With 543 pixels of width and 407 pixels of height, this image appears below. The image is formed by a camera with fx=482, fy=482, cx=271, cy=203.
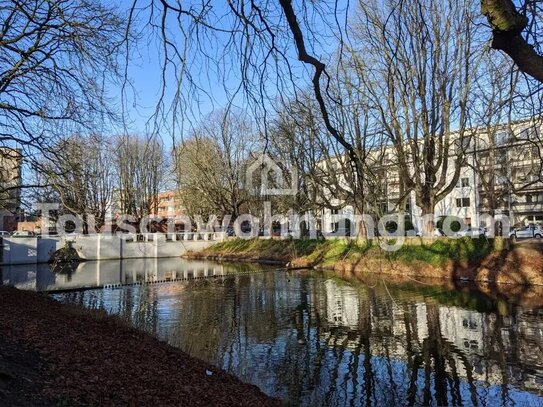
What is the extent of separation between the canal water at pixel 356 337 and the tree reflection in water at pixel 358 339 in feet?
0.09

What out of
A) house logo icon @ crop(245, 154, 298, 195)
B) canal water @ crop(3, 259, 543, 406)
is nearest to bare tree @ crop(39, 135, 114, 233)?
canal water @ crop(3, 259, 543, 406)

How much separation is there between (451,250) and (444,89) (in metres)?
8.54

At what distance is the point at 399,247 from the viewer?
28.3 metres

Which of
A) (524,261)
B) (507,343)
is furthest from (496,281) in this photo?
(507,343)

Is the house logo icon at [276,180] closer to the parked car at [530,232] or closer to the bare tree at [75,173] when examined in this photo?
the bare tree at [75,173]

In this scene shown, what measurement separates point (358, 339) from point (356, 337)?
0.23m

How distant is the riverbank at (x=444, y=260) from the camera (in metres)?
22.0

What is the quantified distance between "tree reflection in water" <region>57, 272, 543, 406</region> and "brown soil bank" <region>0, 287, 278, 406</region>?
1.35 m

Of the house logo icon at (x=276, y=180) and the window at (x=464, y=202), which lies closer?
the house logo icon at (x=276, y=180)

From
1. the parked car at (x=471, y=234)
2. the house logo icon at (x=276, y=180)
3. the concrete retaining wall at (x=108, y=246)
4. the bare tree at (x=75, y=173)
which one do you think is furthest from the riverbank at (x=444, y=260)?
the concrete retaining wall at (x=108, y=246)

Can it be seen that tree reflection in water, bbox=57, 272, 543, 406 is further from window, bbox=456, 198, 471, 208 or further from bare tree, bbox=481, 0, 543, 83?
window, bbox=456, 198, 471, 208

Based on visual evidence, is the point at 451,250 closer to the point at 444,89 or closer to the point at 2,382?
the point at 444,89

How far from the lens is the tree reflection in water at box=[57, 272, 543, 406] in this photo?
845cm

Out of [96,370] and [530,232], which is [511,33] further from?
[530,232]
